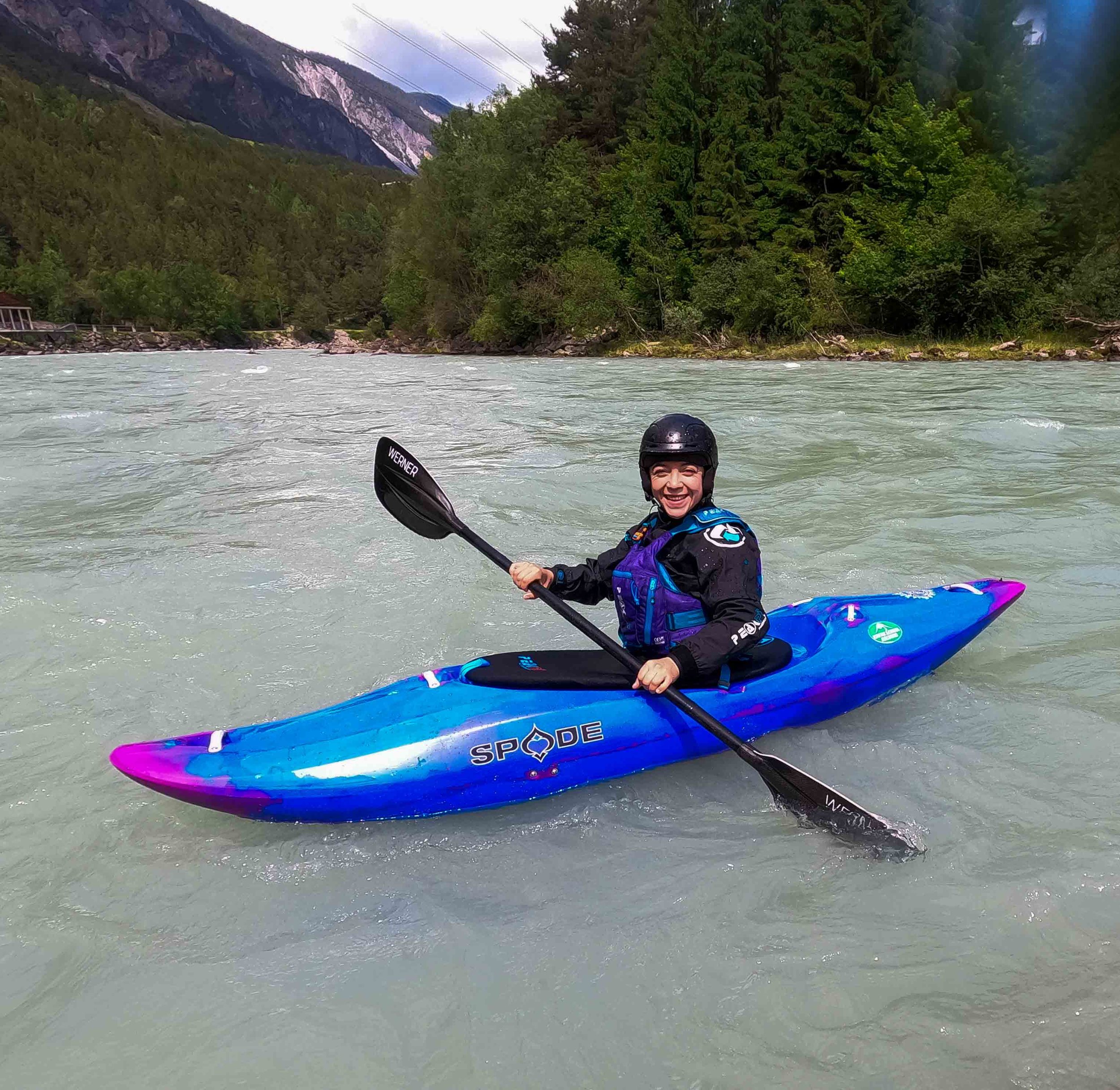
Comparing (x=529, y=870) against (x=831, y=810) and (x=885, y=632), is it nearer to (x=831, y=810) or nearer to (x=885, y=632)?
(x=831, y=810)

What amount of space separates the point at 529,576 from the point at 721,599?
0.76m

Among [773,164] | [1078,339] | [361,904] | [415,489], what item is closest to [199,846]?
[361,904]

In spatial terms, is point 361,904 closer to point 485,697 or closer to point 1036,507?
point 485,697

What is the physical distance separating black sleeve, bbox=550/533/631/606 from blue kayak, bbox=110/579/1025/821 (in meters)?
0.49

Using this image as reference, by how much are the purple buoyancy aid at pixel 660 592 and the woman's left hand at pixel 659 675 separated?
160 mm

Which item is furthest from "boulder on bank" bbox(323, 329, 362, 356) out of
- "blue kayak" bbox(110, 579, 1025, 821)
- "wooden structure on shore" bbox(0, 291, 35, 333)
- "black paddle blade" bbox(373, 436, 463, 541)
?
"blue kayak" bbox(110, 579, 1025, 821)

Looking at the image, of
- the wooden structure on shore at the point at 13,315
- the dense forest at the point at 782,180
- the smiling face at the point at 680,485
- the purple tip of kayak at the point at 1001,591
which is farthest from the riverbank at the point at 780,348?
the smiling face at the point at 680,485

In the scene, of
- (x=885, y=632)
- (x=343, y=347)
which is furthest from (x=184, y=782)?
(x=343, y=347)

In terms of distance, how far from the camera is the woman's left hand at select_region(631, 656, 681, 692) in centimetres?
230

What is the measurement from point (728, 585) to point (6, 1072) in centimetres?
209

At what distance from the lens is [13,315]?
196 feet

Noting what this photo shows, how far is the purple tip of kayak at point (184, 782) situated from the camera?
7.04ft

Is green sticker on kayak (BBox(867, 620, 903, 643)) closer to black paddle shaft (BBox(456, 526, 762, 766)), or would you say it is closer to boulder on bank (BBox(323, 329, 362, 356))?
black paddle shaft (BBox(456, 526, 762, 766))

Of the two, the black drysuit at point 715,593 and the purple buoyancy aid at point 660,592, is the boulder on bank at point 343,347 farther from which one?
the black drysuit at point 715,593
